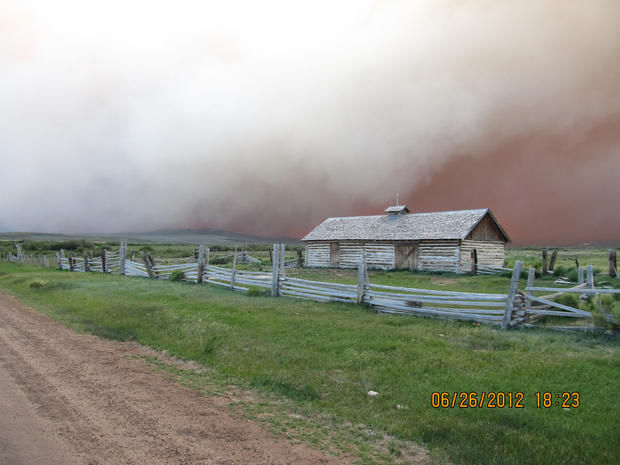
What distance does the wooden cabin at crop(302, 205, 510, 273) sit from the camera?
1232 inches

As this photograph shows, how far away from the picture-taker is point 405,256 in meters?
33.8

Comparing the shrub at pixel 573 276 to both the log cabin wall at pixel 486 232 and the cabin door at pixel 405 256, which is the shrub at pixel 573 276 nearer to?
the log cabin wall at pixel 486 232

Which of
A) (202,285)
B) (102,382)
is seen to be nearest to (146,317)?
(102,382)

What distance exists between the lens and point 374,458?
4492 millimetres

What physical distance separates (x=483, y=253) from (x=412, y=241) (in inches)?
225

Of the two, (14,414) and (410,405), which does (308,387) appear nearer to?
(410,405)

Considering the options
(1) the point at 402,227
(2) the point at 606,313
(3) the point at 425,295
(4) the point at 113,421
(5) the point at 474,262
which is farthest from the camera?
(1) the point at 402,227

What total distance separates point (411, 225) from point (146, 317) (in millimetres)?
26807

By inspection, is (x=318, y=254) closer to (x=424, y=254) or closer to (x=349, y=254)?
(x=349, y=254)

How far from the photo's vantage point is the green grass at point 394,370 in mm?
4910

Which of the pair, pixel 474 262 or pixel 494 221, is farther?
pixel 494 221

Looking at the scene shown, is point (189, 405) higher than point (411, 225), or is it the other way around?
point (411, 225)
